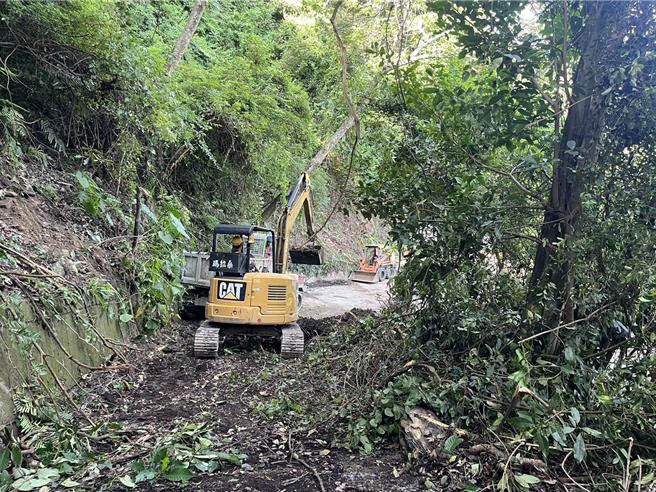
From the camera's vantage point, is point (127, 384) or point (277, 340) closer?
point (127, 384)

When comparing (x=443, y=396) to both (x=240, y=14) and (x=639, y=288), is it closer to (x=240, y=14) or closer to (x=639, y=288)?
(x=639, y=288)

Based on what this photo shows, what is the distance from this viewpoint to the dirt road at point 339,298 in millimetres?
10794

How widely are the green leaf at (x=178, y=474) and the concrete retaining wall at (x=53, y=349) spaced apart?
3.98 feet

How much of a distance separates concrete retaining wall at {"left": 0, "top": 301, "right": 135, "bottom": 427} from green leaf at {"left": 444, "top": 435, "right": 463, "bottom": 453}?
301 cm

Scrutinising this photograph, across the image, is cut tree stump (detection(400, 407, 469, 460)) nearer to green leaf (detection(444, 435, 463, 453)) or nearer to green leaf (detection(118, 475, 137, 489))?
green leaf (detection(444, 435, 463, 453))

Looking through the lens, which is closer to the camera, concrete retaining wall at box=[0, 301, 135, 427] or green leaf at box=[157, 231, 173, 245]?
concrete retaining wall at box=[0, 301, 135, 427]

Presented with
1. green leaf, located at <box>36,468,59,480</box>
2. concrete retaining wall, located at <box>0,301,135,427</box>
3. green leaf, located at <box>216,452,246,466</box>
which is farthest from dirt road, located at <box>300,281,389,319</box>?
green leaf, located at <box>36,468,59,480</box>

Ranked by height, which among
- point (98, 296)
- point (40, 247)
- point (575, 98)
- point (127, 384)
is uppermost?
point (575, 98)

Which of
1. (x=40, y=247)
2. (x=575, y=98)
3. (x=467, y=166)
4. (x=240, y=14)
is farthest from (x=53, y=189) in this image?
(x=240, y=14)

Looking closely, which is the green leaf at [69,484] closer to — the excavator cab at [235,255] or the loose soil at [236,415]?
the loose soil at [236,415]

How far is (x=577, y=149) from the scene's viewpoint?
11.5 feet

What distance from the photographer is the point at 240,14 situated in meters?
15.1

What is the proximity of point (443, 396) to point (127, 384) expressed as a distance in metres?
3.28

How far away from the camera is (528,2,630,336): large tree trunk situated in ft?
11.2
